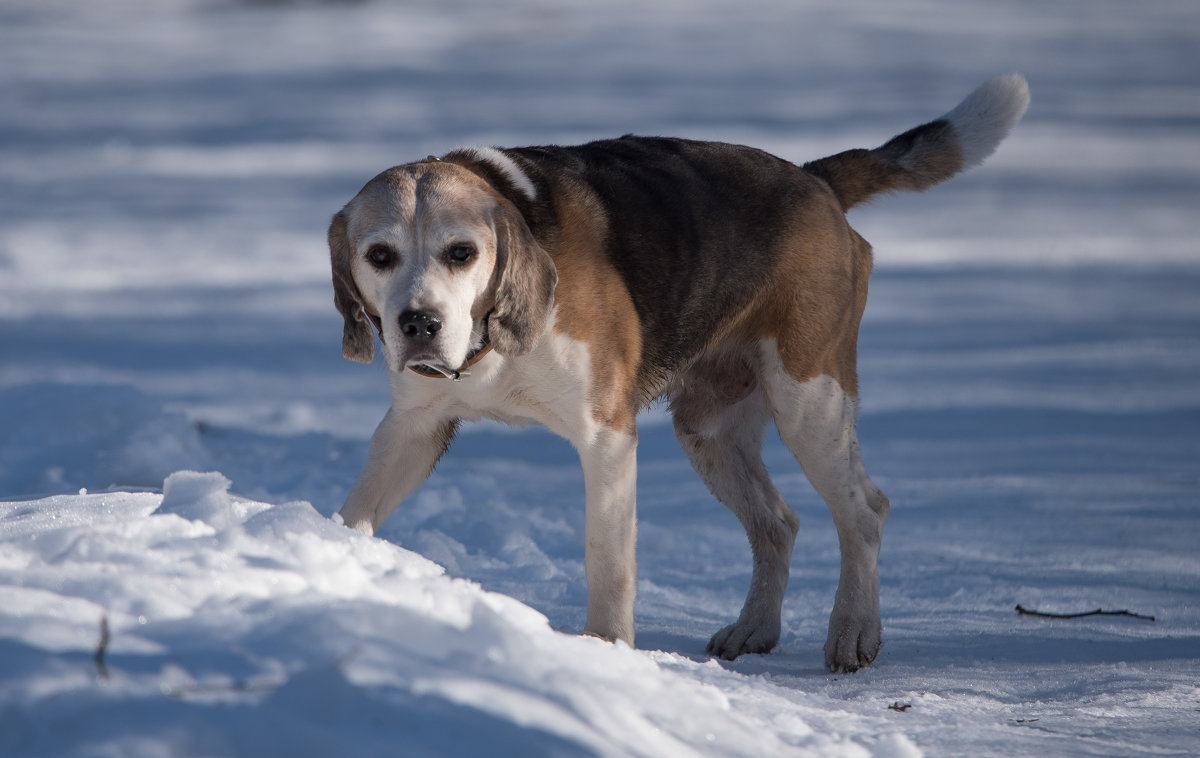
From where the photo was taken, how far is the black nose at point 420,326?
322 centimetres

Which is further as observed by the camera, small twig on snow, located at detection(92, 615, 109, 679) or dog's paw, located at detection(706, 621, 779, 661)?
dog's paw, located at detection(706, 621, 779, 661)

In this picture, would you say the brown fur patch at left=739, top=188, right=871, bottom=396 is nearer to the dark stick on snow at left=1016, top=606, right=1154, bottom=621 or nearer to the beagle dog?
the beagle dog

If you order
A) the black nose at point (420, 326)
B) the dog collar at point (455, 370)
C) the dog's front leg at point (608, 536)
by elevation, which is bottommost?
the dog's front leg at point (608, 536)

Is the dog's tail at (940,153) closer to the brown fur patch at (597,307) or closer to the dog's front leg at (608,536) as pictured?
the brown fur patch at (597,307)

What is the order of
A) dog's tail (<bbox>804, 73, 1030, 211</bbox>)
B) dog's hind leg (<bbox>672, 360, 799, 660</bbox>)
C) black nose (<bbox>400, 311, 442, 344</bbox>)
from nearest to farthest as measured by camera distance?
1. black nose (<bbox>400, 311, 442, 344</bbox>)
2. dog's hind leg (<bbox>672, 360, 799, 660</bbox>)
3. dog's tail (<bbox>804, 73, 1030, 211</bbox>)

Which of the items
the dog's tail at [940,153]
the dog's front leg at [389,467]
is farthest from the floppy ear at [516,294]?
the dog's tail at [940,153]

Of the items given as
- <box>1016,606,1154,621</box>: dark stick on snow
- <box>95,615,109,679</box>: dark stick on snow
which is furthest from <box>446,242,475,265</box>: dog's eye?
<box>1016,606,1154,621</box>: dark stick on snow

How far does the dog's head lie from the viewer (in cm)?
328

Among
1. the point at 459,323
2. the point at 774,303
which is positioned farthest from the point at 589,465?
the point at 774,303

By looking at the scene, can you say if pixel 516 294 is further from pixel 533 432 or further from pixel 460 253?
pixel 533 432

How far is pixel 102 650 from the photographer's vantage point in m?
2.13

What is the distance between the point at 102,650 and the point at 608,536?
1.73 metres

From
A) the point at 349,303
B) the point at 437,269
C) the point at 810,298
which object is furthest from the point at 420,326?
the point at 810,298

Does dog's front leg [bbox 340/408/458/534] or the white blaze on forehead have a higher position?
the white blaze on forehead
